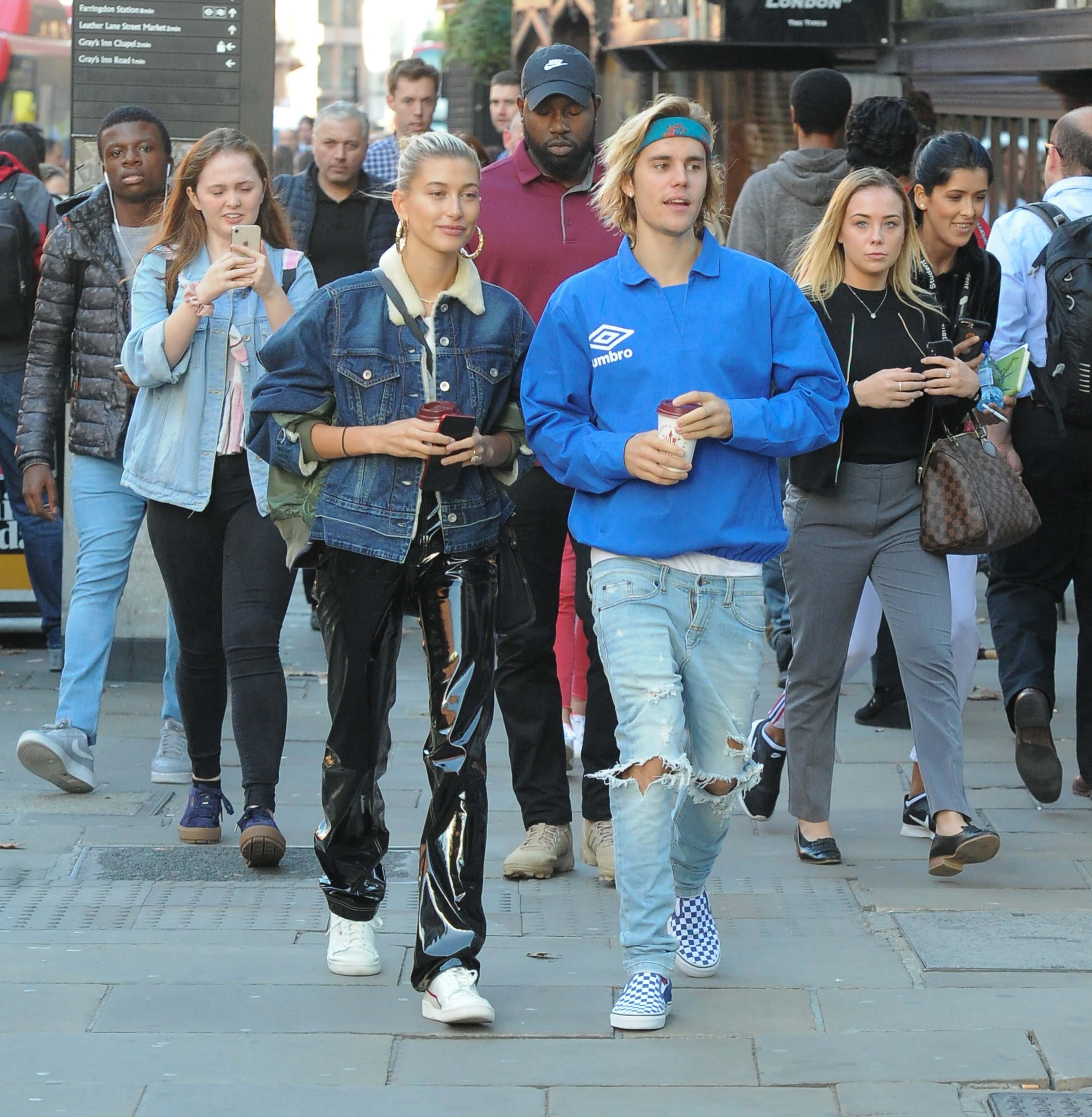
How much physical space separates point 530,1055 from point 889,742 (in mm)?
3577

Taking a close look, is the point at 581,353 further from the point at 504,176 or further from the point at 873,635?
the point at 873,635

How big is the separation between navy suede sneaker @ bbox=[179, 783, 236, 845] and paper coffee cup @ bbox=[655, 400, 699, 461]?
2.30 m

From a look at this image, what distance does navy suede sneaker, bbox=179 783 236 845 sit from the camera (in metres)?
5.88

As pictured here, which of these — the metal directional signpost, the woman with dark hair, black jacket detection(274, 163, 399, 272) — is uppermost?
the metal directional signpost

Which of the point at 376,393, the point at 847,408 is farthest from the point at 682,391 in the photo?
the point at 847,408

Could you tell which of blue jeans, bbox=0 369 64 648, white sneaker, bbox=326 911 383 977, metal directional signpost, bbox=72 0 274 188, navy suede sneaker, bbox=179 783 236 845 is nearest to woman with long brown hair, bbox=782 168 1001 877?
white sneaker, bbox=326 911 383 977

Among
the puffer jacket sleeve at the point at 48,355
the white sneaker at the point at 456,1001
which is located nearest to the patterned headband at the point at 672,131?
the white sneaker at the point at 456,1001

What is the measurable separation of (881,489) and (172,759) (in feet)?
8.68

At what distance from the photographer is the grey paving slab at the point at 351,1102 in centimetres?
379

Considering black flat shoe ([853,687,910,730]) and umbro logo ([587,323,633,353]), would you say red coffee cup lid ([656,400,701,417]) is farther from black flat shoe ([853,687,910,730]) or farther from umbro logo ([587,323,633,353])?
black flat shoe ([853,687,910,730])

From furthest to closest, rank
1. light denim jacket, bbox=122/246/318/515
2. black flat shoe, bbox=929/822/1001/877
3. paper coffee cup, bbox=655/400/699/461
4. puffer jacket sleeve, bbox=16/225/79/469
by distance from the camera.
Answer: puffer jacket sleeve, bbox=16/225/79/469
light denim jacket, bbox=122/246/318/515
black flat shoe, bbox=929/822/1001/877
paper coffee cup, bbox=655/400/699/461

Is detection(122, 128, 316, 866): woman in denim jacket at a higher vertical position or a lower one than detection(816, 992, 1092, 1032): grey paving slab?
higher

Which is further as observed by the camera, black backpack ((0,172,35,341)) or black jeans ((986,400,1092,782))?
black backpack ((0,172,35,341))

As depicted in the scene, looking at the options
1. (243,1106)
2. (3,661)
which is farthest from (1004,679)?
(3,661)
